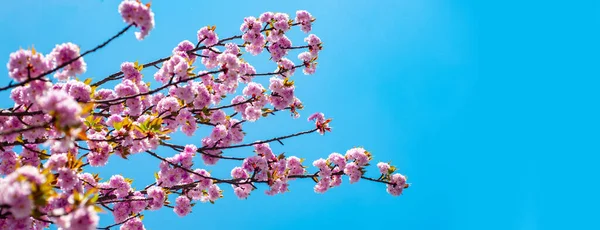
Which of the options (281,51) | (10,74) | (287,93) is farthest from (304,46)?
(10,74)

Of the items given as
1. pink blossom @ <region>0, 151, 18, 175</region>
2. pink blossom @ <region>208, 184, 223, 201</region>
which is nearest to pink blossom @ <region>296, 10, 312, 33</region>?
pink blossom @ <region>208, 184, 223, 201</region>

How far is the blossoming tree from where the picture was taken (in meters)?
4.50

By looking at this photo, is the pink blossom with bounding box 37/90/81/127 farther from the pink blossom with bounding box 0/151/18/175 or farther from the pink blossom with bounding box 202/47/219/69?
the pink blossom with bounding box 202/47/219/69

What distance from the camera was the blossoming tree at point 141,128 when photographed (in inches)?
177

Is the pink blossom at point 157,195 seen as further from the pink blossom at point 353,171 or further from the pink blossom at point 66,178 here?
the pink blossom at point 353,171

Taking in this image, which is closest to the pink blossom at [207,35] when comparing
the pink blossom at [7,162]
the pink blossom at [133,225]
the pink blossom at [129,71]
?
the pink blossom at [129,71]

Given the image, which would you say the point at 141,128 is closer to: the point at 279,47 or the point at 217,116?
the point at 217,116

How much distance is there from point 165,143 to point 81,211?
3.76 metres

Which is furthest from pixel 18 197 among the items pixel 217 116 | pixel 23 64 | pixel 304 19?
pixel 304 19

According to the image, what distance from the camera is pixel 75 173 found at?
6.48 meters

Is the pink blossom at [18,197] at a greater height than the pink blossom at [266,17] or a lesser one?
lesser

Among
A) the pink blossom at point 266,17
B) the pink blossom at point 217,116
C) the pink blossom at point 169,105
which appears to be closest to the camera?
the pink blossom at point 169,105

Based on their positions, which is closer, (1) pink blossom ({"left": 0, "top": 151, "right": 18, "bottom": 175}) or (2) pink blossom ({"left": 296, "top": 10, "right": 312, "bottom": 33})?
(1) pink blossom ({"left": 0, "top": 151, "right": 18, "bottom": 175})

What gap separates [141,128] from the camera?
6.88 meters
